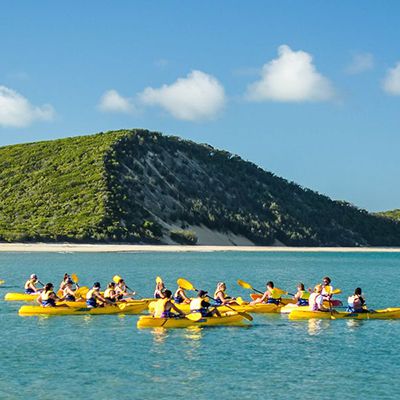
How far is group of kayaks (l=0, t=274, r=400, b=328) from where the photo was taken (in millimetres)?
31453

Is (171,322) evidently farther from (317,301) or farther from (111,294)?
(317,301)

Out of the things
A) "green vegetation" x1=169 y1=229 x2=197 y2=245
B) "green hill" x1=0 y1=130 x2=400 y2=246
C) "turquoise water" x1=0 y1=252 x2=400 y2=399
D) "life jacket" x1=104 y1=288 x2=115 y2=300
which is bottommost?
"turquoise water" x1=0 y1=252 x2=400 y2=399

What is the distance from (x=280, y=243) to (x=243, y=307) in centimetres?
9827

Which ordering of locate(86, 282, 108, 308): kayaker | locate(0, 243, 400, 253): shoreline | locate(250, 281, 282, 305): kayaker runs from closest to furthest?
locate(86, 282, 108, 308): kayaker
locate(250, 281, 282, 305): kayaker
locate(0, 243, 400, 253): shoreline

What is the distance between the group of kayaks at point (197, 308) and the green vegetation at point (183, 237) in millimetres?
71012

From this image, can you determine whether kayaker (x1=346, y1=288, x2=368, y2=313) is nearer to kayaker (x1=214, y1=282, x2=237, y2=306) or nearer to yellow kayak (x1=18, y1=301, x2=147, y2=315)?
kayaker (x1=214, y1=282, x2=237, y2=306)

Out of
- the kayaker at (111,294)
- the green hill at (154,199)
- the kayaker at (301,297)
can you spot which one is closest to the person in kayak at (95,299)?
the kayaker at (111,294)

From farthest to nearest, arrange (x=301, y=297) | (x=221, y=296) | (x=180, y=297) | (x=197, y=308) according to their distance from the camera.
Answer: (x=301, y=297)
(x=180, y=297)
(x=221, y=296)
(x=197, y=308)

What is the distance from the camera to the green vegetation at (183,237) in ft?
362

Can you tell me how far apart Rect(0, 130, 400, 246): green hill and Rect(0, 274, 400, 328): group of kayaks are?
6287cm

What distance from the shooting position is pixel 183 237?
112 meters

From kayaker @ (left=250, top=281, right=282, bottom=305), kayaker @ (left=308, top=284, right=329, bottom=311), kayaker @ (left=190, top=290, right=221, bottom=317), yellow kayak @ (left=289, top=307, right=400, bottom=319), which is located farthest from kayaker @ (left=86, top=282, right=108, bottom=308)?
kayaker @ (left=308, top=284, right=329, bottom=311)

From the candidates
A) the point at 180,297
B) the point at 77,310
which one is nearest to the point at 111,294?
the point at 77,310

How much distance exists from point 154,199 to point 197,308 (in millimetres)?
92870
